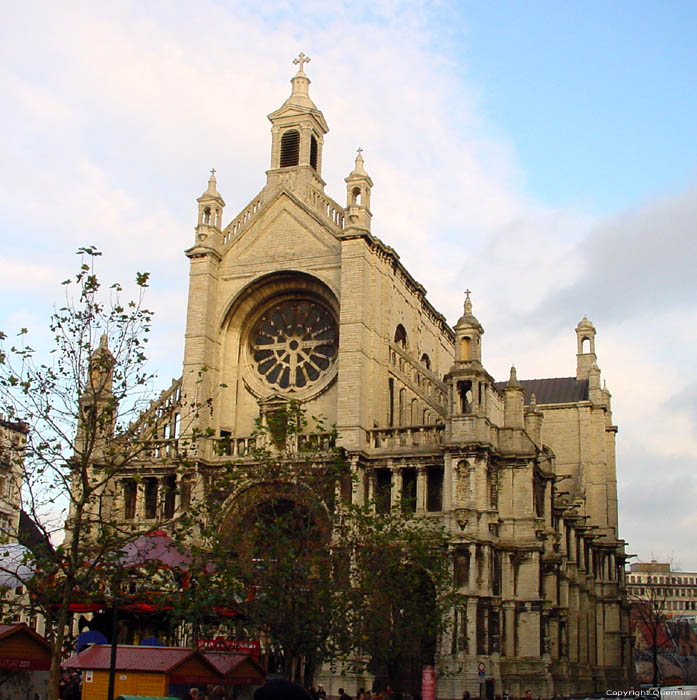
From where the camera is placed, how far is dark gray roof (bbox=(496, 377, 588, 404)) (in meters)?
66.4

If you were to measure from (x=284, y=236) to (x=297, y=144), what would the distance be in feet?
16.1

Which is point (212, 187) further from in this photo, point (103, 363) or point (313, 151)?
point (103, 363)

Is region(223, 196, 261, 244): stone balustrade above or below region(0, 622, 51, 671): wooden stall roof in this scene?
above

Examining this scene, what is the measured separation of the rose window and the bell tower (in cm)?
551

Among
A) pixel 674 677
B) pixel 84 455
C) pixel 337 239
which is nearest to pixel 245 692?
pixel 84 455

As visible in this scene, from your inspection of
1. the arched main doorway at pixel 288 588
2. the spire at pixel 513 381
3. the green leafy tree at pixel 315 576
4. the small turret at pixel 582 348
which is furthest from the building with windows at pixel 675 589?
the arched main doorway at pixel 288 588

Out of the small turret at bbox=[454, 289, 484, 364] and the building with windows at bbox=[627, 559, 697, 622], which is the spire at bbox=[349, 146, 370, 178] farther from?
the building with windows at bbox=[627, 559, 697, 622]

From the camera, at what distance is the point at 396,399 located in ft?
148

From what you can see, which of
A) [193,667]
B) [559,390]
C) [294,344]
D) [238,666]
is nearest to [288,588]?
[238,666]

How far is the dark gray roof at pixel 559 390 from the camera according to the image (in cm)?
6644

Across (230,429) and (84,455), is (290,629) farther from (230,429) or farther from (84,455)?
(230,429)

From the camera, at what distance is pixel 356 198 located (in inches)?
1801

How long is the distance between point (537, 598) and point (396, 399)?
10.2 meters


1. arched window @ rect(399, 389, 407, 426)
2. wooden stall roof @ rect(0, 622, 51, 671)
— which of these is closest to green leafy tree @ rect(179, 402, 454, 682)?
wooden stall roof @ rect(0, 622, 51, 671)
